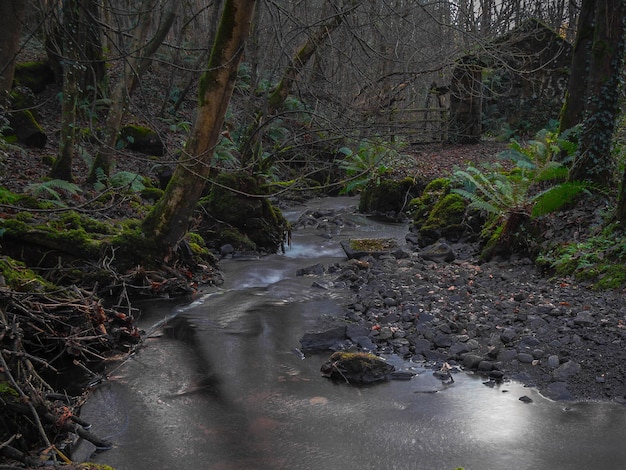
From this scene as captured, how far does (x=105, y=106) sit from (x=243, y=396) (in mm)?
13405

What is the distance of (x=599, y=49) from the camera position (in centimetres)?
794

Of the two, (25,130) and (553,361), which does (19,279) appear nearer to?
(553,361)

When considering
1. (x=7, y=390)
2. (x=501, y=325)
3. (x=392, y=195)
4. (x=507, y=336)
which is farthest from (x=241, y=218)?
(x=7, y=390)

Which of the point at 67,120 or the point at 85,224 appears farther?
the point at 67,120

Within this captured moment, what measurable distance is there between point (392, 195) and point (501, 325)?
9.81 meters

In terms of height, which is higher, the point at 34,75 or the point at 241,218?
the point at 34,75

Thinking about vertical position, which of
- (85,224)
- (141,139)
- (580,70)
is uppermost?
(580,70)

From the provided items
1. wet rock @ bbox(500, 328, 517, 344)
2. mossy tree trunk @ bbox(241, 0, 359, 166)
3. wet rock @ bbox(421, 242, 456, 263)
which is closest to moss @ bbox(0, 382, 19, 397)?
wet rock @ bbox(500, 328, 517, 344)

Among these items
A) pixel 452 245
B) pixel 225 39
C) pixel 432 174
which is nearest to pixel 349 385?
pixel 225 39

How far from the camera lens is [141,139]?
15.8 m

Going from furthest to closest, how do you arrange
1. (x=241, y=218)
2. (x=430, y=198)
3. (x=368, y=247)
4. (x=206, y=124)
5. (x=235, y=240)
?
(x=430, y=198), (x=241, y=218), (x=235, y=240), (x=368, y=247), (x=206, y=124)

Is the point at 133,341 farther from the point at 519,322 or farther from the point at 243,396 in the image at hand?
the point at 519,322

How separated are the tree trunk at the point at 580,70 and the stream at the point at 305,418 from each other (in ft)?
19.8

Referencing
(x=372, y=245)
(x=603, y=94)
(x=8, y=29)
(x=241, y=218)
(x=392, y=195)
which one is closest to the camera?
(x=8, y=29)
